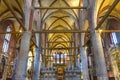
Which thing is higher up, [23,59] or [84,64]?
[23,59]

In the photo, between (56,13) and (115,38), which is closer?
(115,38)

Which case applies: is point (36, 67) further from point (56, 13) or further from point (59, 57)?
point (59, 57)

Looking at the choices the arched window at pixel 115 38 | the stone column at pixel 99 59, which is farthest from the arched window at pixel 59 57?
the stone column at pixel 99 59

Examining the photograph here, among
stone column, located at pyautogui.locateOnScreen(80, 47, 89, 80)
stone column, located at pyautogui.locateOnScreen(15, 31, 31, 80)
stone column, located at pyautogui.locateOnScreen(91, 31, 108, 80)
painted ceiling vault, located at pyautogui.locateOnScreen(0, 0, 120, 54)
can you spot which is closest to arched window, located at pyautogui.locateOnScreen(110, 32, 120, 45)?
painted ceiling vault, located at pyautogui.locateOnScreen(0, 0, 120, 54)

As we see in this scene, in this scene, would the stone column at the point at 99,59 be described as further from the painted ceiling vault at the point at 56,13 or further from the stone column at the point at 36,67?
the stone column at the point at 36,67

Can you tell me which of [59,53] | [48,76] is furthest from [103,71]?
[59,53]

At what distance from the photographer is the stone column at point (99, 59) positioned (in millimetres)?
11061

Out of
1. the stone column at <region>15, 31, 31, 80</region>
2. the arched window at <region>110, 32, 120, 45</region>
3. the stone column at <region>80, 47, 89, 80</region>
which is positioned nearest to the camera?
the stone column at <region>15, 31, 31, 80</region>

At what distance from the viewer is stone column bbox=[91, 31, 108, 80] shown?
11.1 metres

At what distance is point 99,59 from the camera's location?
1166cm

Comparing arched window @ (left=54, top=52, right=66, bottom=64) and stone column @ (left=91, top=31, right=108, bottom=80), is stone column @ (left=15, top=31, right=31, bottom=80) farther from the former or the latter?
arched window @ (left=54, top=52, right=66, bottom=64)

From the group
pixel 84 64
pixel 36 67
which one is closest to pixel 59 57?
pixel 36 67

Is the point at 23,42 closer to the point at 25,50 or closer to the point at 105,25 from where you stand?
the point at 25,50

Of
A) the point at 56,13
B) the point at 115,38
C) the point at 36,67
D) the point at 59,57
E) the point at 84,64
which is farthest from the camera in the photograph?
the point at 59,57
